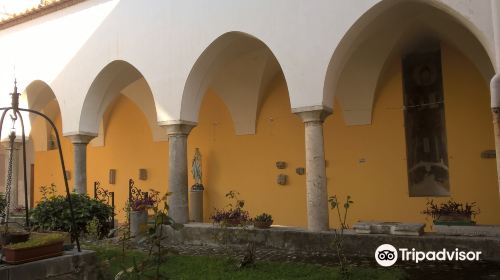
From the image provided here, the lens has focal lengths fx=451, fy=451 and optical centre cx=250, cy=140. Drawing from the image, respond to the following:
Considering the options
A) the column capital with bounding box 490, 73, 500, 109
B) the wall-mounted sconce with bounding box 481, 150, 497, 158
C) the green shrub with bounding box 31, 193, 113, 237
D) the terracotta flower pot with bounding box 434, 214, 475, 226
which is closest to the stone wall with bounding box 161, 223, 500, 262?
the terracotta flower pot with bounding box 434, 214, 475, 226

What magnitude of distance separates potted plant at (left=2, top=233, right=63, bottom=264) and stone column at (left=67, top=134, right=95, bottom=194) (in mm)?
6220

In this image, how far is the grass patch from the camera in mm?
4965

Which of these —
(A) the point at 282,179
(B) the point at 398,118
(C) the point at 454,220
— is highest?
(B) the point at 398,118

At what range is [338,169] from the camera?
9555 millimetres

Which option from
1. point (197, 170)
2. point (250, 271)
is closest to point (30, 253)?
point (250, 271)

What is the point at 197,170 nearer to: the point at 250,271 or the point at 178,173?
the point at 178,173

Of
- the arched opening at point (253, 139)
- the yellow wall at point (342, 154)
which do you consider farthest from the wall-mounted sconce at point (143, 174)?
the arched opening at point (253, 139)

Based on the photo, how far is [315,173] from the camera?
6.69 m

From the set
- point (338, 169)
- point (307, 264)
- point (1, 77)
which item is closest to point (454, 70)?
point (338, 169)

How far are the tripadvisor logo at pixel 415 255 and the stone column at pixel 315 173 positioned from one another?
992 millimetres

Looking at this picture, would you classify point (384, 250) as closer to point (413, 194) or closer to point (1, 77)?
point (413, 194)

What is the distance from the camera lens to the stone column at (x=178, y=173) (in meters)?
8.05

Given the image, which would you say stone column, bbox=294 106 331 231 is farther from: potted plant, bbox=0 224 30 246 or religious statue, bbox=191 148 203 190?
religious statue, bbox=191 148 203 190

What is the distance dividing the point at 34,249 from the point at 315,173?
4.15m
